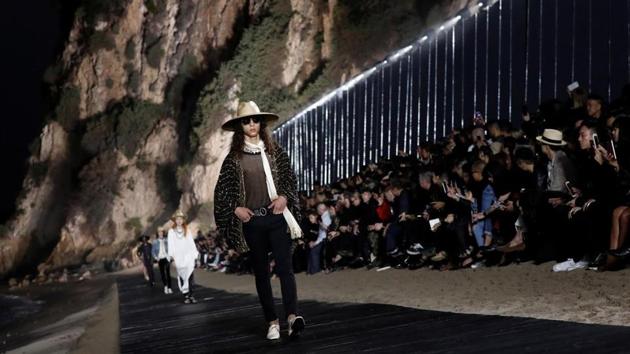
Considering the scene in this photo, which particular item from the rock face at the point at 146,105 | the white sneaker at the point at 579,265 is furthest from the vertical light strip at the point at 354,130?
the white sneaker at the point at 579,265

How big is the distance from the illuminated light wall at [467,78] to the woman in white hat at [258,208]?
391 inches

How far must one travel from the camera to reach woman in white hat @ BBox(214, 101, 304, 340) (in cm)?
594

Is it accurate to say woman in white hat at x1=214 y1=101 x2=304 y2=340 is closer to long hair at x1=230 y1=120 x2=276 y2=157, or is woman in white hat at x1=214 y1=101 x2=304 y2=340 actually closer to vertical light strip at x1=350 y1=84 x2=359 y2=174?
long hair at x1=230 y1=120 x2=276 y2=157

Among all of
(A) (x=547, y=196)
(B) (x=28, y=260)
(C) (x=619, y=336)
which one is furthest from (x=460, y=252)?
(B) (x=28, y=260)

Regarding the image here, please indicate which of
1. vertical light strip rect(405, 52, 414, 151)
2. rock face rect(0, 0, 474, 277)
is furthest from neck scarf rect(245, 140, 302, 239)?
rock face rect(0, 0, 474, 277)

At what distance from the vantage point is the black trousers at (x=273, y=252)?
593cm

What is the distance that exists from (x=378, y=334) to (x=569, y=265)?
13.6ft

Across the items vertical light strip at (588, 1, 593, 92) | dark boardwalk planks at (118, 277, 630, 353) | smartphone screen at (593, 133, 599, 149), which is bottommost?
dark boardwalk planks at (118, 277, 630, 353)

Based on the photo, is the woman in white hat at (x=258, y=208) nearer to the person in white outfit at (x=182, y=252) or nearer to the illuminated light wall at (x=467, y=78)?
the person in white outfit at (x=182, y=252)

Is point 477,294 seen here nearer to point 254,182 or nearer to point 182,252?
point 254,182

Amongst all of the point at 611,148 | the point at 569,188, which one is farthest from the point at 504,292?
the point at 611,148

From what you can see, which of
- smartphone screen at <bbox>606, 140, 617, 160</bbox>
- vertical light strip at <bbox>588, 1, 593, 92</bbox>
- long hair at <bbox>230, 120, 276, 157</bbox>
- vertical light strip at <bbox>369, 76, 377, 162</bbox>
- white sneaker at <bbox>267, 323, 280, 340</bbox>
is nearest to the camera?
white sneaker at <bbox>267, 323, 280, 340</bbox>

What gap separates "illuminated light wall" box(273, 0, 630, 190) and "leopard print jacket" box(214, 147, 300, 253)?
9.82 meters

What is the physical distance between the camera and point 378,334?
5.58m
